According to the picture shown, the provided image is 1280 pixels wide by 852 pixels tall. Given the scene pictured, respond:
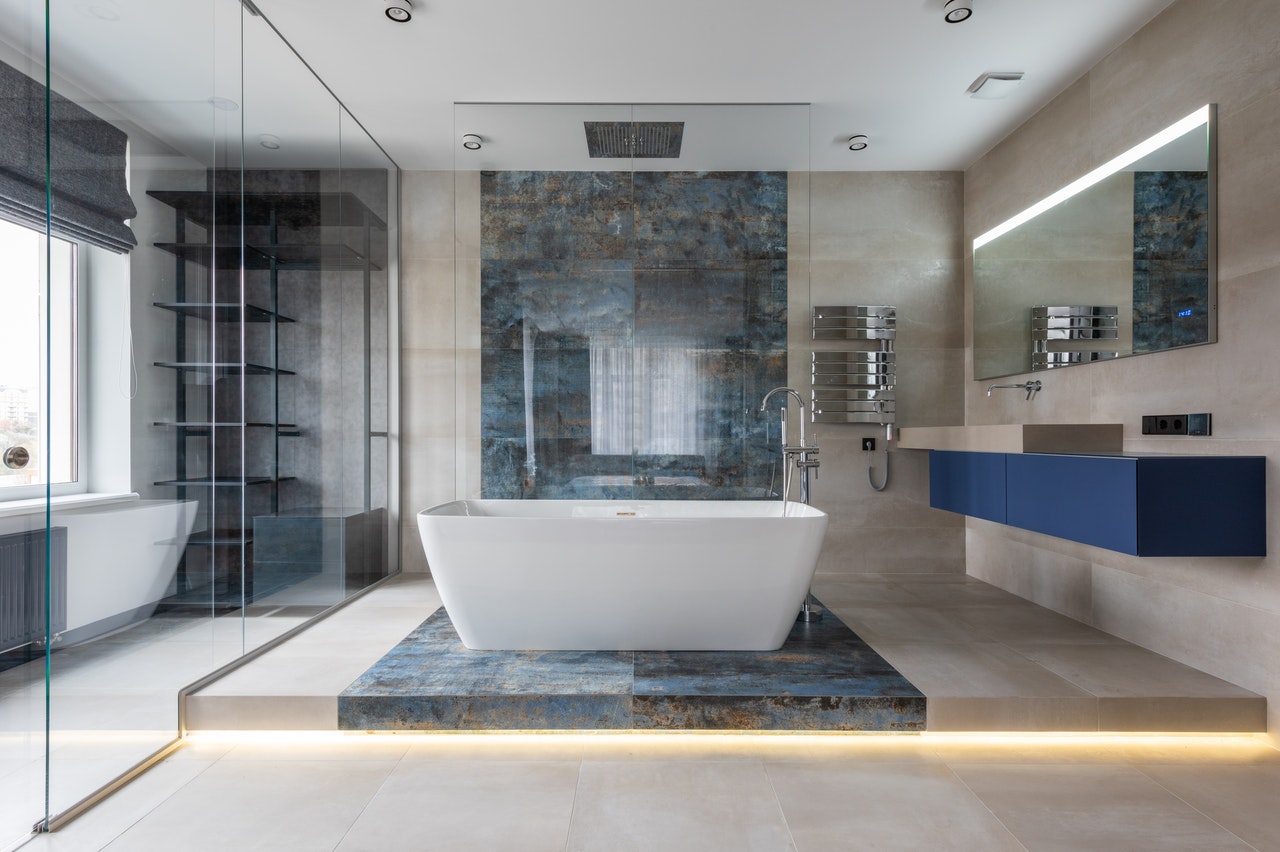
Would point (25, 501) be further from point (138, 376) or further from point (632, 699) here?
point (632, 699)

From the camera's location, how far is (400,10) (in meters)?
2.95

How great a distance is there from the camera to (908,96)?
369 cm

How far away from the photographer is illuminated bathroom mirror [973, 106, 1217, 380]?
2.81 m

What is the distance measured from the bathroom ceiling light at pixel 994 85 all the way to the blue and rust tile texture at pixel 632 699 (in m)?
2.74

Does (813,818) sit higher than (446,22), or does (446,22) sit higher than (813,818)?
(446,22)

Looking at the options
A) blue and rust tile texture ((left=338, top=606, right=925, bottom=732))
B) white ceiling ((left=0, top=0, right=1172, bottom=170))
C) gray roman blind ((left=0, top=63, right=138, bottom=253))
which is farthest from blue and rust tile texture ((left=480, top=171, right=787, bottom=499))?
gray roman blind ((left=0, top=63, right=138, bottom=253))

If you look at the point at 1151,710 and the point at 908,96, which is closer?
the point at 1151,710

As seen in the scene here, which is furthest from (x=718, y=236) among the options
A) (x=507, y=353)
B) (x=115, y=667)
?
(x=115, y=667)

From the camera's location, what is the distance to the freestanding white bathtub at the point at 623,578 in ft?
9.38

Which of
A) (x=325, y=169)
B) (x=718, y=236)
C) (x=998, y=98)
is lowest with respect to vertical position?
(x=718, y=236)

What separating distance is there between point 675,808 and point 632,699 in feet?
Result: 1.68

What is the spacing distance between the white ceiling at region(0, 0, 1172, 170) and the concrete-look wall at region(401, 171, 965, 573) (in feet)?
1.64

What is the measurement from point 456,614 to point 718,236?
2.32m

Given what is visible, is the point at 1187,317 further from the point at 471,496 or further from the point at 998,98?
the point at 471,496
